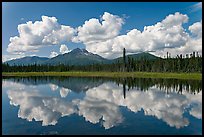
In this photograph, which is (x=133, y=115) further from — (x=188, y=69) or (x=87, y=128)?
(x=188, y=69)

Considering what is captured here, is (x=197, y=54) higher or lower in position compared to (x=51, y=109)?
higher

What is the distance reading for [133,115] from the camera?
62.6 feet

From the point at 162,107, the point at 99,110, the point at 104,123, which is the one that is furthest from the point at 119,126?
the point at 162,107

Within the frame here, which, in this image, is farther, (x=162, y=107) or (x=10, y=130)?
(x=162, y=107)

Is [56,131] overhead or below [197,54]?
below

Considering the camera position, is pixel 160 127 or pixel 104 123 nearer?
pixel 160 127

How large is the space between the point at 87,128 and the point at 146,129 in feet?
10.9

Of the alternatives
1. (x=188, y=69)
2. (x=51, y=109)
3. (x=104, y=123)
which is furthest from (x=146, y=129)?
(x=188, y=69)

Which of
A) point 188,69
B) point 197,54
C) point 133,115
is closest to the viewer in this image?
point 133,115

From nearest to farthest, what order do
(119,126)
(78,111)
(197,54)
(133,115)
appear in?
(119,126), (133,115), (78,111), (197,54)

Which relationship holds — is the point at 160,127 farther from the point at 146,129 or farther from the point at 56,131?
the point at 56,131

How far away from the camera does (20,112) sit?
2108 centimetres

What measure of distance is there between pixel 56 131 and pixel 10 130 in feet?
8.81

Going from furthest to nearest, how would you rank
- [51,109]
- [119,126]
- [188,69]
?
[188,69] → [51,109] → [119,126]
